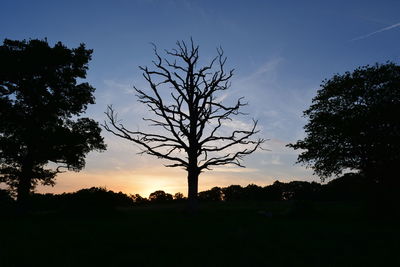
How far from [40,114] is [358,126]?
2510 cm

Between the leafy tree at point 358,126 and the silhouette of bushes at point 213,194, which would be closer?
the leafy tree at point 358,126

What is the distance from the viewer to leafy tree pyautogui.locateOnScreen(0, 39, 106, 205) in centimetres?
2283

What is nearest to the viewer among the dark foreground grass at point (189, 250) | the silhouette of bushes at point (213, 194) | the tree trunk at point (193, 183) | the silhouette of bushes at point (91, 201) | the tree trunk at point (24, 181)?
the dark foreground grass at point (189, 250)

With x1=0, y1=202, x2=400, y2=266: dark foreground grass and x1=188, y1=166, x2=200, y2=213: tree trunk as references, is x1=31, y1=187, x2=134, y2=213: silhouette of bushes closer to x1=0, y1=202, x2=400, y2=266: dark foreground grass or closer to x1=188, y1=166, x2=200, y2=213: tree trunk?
x1=188, y1=166, x2=200, y2=213: tree trunk

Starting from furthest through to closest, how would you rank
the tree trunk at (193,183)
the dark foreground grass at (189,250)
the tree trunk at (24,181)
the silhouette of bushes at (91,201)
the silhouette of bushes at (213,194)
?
1. the silhouette of bushes at (213,194)
2. the tree trunk at (24,181)
3. the tree trunk at (193,183)
4. the silhouette of bushes at (91,201)
5. the dark foreground grass at (189,250)

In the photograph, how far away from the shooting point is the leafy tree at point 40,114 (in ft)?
A: 74.9

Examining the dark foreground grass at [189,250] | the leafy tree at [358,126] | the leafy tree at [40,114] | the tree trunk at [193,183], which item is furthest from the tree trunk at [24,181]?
the leafy tree at [358,126]

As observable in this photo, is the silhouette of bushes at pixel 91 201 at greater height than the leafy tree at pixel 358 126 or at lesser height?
lesser

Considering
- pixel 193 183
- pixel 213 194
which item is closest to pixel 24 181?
pixel 193 183

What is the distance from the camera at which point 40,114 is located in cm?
2381

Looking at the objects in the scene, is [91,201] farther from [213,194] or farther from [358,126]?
[213,194]

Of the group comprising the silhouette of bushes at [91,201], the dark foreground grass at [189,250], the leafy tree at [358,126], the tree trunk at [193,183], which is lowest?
the dark foreground grass at [189,250]

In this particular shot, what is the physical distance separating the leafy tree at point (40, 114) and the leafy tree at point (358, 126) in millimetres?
18894

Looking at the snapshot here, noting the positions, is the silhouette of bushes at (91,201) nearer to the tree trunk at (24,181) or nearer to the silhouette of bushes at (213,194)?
the tree trunk at (24,181)
